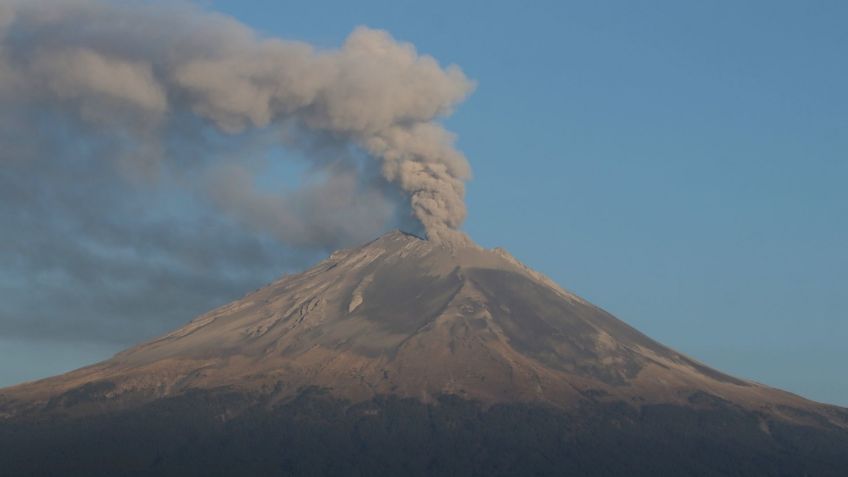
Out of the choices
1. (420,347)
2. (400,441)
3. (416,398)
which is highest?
(420,347)

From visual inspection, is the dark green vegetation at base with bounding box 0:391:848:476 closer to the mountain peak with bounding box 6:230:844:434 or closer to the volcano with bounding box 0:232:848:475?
the volcano with bounding box 0:232:848:475

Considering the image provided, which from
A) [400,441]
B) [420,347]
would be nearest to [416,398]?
[400,441]

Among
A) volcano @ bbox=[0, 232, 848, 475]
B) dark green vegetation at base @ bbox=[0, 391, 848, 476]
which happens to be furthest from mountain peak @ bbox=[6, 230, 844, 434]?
dark green vegetation at base @ bbox=[0, 391, 848, 476]

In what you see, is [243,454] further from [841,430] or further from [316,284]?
[841,430]

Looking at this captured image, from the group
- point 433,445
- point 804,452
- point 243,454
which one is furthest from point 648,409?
point 243,454

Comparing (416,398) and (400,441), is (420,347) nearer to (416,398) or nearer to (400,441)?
(416,398)

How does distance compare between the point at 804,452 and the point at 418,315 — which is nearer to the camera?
the point at 804,452
